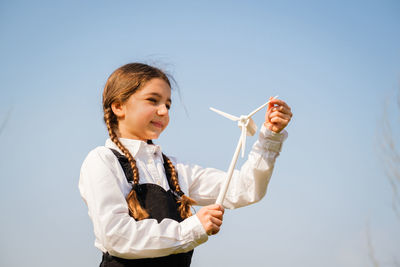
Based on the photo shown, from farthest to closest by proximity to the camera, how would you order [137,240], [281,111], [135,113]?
[135,113]
[281,111]
[137,240]

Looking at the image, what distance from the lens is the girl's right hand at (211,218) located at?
111 inches

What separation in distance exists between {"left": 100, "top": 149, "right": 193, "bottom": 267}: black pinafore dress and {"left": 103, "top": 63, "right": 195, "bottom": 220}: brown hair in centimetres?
7

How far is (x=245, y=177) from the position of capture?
3.63m

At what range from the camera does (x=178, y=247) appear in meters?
2.85

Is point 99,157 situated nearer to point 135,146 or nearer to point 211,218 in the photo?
point 135,146

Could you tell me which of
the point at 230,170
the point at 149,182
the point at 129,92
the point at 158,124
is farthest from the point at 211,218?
the point at 129,92

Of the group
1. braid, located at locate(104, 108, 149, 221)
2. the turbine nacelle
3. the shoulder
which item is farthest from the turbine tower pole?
the shoulder

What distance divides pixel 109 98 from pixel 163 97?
516mm

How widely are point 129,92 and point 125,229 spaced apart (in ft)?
4.42

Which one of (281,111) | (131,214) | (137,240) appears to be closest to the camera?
(137,240)

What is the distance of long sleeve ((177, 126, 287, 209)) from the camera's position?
3.48 metres

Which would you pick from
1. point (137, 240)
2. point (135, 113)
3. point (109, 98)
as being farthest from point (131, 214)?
point (109, 98)

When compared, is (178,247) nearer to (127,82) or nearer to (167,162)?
(167,162)

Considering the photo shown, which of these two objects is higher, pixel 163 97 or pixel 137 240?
pixel 163 97
